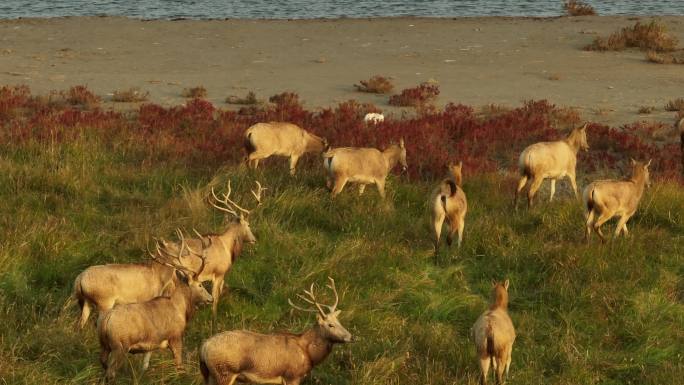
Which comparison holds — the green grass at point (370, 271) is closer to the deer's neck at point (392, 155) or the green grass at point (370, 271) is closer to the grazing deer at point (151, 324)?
the grazing deer at point (151, 324)

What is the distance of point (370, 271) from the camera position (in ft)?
39.4

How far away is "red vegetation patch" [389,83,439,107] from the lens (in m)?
21.2

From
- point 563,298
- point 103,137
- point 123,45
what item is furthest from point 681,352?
point 123,45

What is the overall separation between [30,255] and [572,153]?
7.48 meters

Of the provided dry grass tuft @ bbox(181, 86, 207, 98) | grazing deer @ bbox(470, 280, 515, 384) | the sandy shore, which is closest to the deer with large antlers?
grazing deer @ bbox(470, 280, 515, 384)

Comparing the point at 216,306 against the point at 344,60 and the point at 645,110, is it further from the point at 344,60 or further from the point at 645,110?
the point at 344,60

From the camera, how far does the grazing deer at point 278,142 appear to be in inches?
627

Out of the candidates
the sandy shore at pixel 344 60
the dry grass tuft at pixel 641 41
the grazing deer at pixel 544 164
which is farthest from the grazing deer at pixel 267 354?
the dry grass tuft at pixel 641 41

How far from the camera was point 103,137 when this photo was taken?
1744cm

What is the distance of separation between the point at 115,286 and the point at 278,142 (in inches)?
247

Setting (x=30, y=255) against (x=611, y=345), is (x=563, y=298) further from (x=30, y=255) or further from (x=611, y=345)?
(x=30, y=255)

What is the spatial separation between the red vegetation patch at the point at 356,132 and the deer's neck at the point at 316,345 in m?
7.19

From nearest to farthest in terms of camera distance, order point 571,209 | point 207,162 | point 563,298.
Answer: point 563,298 → point 571,209 → point 207,162

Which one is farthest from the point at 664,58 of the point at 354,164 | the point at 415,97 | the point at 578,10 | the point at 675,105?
the point at 354,164
